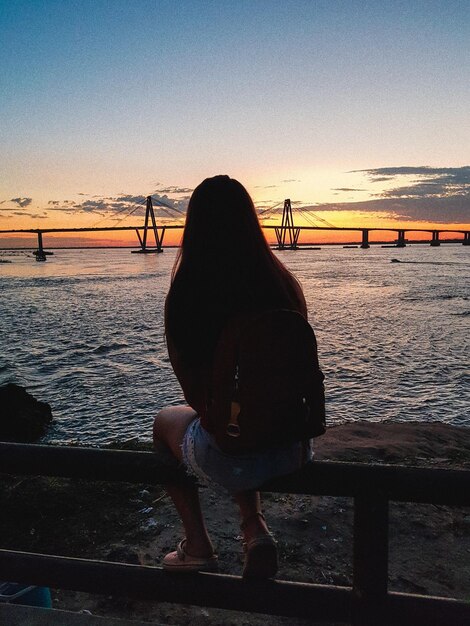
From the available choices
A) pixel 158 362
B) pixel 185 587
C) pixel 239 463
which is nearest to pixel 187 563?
pixel 185 587

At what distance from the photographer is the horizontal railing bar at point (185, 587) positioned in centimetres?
168

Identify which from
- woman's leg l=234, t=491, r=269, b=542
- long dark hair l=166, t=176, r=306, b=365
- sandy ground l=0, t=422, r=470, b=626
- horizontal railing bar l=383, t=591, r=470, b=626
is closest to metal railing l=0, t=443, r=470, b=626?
horizontal railing bar l=383, t=591, r=470, b=626

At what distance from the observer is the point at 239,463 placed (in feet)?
5.23

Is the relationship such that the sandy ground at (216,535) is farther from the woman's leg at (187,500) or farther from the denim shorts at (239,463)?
the denim shorts at (239,463)

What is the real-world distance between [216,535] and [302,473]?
2.55 meters

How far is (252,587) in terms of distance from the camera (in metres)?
1.72

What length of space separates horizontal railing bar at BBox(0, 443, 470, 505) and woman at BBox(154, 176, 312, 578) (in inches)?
2.6

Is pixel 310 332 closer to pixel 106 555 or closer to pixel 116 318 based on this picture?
pixel 106 555

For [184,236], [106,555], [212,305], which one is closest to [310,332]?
[212,305]

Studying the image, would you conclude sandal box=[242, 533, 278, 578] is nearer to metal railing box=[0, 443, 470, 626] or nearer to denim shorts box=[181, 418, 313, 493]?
metal railing box=[0, 443, 470, 626]

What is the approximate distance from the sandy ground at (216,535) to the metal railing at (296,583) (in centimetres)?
122

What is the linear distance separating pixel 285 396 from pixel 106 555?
2.84 m

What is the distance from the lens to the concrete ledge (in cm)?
195

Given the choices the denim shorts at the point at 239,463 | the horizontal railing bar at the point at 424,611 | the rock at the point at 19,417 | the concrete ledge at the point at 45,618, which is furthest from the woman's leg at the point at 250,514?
the rock at the point at 19,417
